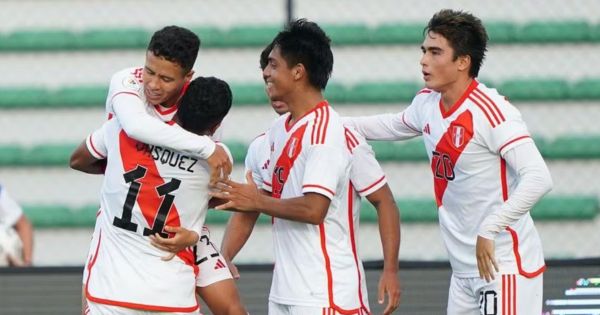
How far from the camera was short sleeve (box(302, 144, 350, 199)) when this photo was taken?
14.1ft

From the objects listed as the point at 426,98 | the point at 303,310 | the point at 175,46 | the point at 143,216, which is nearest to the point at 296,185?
the point at 303,310

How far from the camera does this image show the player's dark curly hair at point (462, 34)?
15.7 ft

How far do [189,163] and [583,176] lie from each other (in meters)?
5.40

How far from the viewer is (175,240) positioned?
4.37 meters

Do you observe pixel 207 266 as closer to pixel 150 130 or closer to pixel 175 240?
pixel 175 240

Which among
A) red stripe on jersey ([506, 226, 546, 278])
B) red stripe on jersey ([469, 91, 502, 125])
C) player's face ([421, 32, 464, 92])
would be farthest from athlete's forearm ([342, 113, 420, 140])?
red stripe on jersey ([506, 226, 546, 278])

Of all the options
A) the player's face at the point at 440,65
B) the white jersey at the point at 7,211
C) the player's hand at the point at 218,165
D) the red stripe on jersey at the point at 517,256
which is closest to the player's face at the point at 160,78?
the player's hand at the point at 218,165

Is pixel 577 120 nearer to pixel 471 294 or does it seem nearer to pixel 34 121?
pixel 34 121

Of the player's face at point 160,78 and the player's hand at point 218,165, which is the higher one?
the player's face at point 160,78

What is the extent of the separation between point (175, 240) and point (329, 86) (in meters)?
4.93

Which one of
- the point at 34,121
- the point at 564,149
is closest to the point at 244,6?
the point at 34,121

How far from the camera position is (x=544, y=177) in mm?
4410

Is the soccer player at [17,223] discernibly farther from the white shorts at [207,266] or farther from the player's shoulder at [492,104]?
the player's shoulder at [492,104]

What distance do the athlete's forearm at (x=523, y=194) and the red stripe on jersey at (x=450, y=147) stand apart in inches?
10.7
